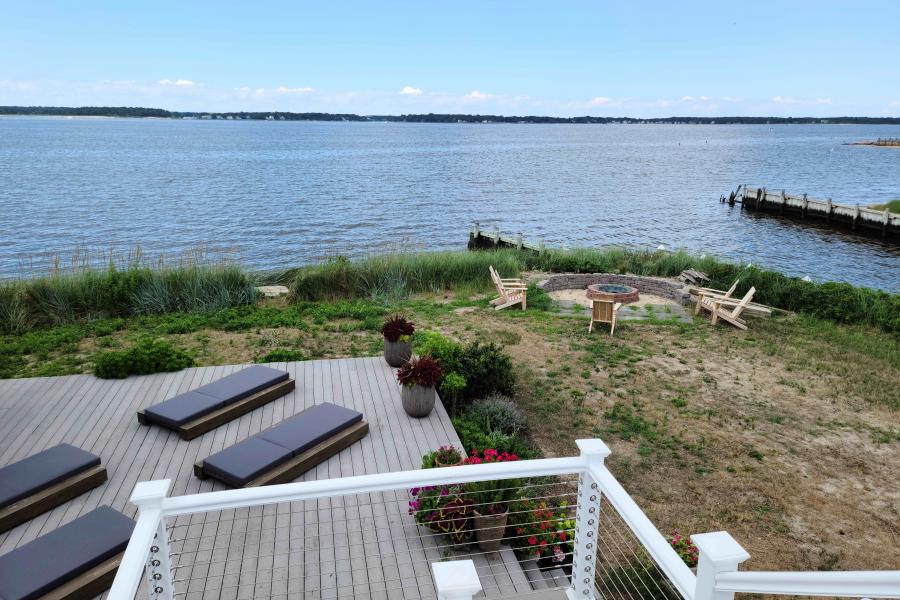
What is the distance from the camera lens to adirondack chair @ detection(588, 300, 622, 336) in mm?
12961

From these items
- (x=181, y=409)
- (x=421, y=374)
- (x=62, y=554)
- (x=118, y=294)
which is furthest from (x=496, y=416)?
(x=118, y=294)

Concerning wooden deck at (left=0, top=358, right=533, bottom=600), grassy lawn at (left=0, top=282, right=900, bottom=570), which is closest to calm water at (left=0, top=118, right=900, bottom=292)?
grassy lawn at (left=0, top=282, right=900, bottom=570)

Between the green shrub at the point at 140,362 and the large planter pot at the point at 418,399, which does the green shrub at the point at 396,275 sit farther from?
the large planter pot at the point at 418,399

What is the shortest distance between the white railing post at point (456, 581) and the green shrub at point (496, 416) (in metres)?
5.77

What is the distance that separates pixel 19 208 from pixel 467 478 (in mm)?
45102

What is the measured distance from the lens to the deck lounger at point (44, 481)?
16.8 ft

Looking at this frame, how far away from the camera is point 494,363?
9.19 m

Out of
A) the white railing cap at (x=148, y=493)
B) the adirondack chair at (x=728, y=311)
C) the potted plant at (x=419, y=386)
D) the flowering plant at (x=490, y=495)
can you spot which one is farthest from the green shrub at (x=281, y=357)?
the adirondack chair at (x=728, y=311)

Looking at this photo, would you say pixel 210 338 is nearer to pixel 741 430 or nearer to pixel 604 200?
pixel 741 430

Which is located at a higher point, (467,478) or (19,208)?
(467,478)

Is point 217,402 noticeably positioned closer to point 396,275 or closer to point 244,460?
point 244,460

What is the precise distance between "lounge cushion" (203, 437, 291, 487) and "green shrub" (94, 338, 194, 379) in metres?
3.47

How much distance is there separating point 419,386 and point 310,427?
145cm

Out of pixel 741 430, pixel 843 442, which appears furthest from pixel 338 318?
pixel 843 442
